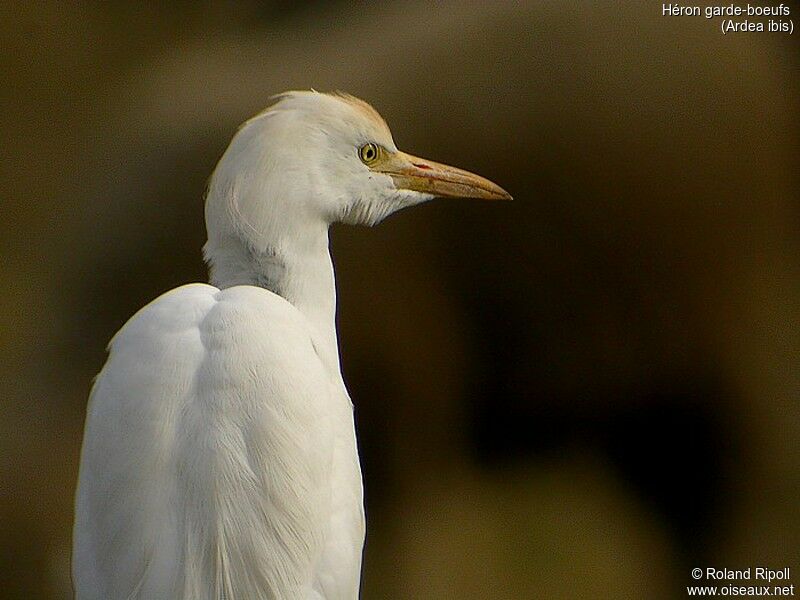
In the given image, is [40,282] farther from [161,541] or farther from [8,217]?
[161,541]

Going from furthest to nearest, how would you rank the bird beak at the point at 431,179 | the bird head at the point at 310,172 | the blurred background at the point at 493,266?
the blurred background at the point at 493,266 → the bird beak at the point at 431,179 → the bird head at the point at 310,172

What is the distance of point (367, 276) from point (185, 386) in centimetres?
103

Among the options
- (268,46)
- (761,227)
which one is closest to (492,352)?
(761,227)

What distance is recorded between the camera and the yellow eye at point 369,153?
110 cm

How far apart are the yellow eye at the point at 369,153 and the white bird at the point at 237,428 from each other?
0.07 m

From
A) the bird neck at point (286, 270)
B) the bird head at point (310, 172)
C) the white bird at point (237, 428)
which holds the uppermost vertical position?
the bird head at point (310, 172)

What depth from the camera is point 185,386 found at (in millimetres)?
833

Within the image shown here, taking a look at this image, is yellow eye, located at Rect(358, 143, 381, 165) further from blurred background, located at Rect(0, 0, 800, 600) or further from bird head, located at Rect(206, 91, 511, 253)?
blurred background, located at Rect(0, 0, 800, 600)

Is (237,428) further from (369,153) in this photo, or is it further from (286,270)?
(369,153)

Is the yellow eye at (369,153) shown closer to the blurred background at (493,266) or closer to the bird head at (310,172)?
the bird head at (310,172)

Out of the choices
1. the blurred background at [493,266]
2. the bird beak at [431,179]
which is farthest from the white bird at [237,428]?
the blurred background at [493,266]

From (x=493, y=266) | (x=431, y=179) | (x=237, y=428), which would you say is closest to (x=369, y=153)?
(x=431, y=179)

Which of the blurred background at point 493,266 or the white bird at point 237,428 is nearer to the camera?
the white bird at point 237,428

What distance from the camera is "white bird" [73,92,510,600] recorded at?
31.8 inches
